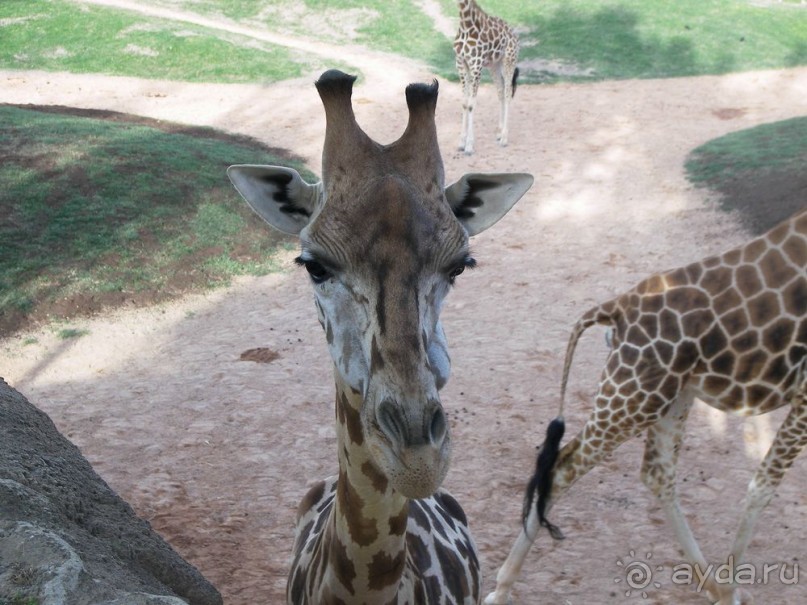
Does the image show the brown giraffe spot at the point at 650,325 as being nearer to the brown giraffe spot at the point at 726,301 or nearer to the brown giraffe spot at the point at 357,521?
the brown giraffe spot at the point at 726,301

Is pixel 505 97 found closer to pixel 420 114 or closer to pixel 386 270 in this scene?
pixel 420 114

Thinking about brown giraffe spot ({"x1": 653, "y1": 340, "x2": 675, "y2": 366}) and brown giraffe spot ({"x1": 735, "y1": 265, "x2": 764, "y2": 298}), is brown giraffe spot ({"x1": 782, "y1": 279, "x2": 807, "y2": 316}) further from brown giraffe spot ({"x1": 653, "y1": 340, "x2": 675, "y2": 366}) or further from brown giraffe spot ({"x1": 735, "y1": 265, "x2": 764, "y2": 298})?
brown giraffe spot ({"x1": 653, "y1": 340, "x2": 675, "y2": 366})

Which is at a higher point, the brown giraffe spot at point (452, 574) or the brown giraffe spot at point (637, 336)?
the brown giraffe spot at point (637, 336)

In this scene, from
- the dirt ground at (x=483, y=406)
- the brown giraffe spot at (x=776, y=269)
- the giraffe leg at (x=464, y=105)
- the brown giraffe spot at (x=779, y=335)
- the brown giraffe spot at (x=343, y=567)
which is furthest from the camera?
the giraffe leg at (x=464, y=105)

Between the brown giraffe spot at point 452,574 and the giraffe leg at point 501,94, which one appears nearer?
the brown giraffe spot at point 452,574

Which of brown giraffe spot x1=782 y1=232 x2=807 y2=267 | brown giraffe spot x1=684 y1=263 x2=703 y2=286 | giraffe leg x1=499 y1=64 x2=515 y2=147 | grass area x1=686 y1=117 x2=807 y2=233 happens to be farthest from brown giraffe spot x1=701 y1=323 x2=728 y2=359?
giraffe leg x1=499 y1=64 x2=515 y2=147

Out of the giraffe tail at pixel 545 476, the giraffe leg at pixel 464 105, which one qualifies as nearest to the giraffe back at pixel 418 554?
the giraffe tail at pixel 545 476

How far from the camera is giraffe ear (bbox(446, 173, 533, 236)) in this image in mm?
3059

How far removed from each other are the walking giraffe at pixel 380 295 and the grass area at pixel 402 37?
674 inches

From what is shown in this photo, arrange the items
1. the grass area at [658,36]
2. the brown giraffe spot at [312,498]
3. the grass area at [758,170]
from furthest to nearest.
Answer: the grass area at [658,36]
the grass area at [758,170]
the brown giraffe spot at [312,498]

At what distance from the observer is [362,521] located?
2.79 m

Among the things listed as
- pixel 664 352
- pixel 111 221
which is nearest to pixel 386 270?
pixel 664 352

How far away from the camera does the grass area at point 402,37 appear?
64.8 feet

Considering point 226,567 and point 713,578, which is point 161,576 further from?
point 713,578
